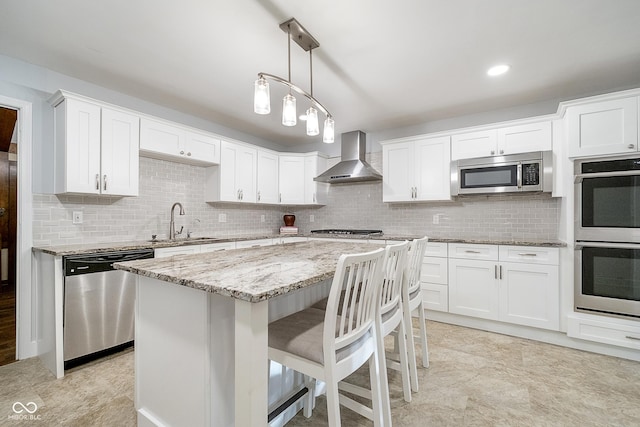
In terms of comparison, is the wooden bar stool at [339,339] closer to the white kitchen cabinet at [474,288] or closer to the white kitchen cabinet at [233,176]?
the white kitchen cabinet at [474,288]

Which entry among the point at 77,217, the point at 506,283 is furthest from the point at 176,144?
the point at 506,283

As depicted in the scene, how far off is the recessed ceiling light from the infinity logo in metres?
4.11

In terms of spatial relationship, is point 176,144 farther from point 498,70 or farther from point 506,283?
point 506,283

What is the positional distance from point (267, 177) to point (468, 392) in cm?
350

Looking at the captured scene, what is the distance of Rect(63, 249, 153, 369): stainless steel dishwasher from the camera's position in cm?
217

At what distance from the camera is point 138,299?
1.50 metres

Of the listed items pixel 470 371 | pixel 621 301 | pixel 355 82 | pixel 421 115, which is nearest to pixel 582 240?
pixel 621 301

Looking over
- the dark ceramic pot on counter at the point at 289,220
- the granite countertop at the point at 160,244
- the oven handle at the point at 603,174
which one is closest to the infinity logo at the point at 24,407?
the granite countertop at the point at 160,244

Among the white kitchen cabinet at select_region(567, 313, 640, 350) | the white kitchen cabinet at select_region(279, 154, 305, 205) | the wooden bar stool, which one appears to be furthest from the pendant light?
the white kitchen cabinet at select_region(567, 313, 640, 350)

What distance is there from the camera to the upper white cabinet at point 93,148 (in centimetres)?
239

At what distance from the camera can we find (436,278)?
10.7 ft

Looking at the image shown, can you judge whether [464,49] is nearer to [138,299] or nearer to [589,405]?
[589,405]

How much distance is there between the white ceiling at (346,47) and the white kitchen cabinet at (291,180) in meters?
1.47

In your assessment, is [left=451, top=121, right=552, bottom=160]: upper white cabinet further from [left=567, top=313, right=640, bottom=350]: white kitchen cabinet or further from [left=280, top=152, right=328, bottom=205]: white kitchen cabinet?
[left=280, top=152, right=328, bottom=205]: white kitchen cabinet
